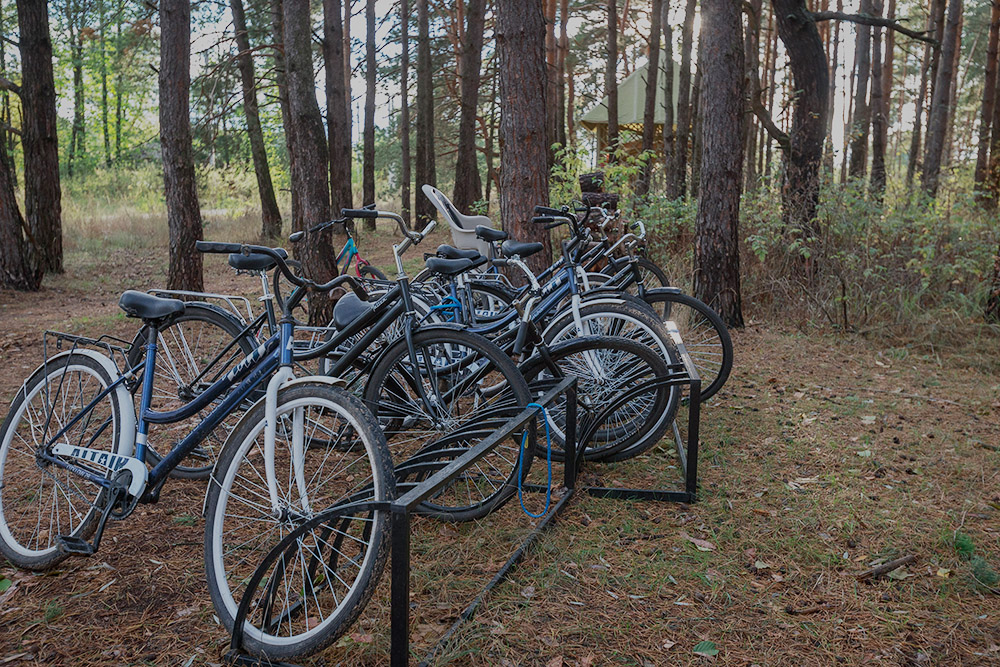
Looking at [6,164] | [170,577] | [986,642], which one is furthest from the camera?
[6,164]

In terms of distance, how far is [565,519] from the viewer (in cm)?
339

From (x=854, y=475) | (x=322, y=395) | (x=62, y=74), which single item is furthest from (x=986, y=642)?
(x=62, y=74)

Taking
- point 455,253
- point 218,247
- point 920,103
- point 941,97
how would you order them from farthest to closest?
point 920,103
point 941,97
point 455,253
point 218,247

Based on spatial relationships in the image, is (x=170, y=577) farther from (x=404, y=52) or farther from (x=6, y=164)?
(x=404, y=52)

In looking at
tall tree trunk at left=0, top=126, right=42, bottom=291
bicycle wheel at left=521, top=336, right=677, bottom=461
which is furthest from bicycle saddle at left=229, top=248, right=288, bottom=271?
tall tree trunk at left=0, top=126, right=42, bottom=291

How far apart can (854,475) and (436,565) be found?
226 centimetres

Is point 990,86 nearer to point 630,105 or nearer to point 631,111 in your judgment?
point 631,111

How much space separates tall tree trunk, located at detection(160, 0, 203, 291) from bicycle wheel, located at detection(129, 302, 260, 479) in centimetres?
389

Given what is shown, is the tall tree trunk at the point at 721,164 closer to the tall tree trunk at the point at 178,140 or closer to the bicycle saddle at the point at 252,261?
the tall tree trunk at the point at 178,140

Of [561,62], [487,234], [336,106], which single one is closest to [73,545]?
[487,234]

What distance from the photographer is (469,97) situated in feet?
45.0

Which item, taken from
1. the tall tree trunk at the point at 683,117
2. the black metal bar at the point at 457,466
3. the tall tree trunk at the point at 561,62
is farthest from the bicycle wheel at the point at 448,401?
the tall tree trunk at the point at 561,62

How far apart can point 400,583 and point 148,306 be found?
1.51 metres

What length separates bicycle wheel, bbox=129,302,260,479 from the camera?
3.48 m
